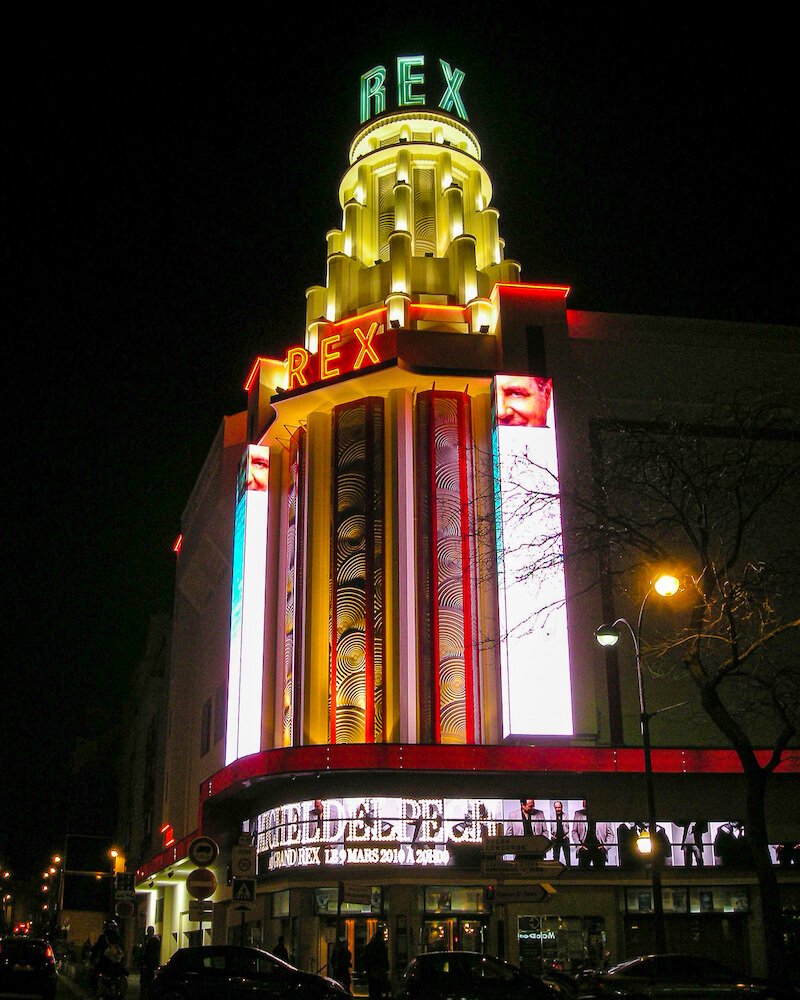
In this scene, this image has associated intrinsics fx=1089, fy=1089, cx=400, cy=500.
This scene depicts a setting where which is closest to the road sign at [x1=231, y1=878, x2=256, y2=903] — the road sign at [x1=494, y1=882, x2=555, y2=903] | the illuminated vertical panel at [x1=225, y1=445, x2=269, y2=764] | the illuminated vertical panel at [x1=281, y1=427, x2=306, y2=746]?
the road sign at [x1=494, y1=882, x2=555, y2=903]

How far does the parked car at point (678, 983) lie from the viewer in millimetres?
17938

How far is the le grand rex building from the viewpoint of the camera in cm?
2852

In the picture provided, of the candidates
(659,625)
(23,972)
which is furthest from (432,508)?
(23,972)

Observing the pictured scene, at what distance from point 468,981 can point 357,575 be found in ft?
57.3

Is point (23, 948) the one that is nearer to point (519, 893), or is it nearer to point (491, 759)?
point (519, 893)

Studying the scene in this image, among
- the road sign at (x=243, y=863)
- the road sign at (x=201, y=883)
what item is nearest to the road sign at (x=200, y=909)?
the road sign at (x=201, y=883)

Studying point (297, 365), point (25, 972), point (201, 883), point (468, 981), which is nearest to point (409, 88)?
point (297, 365)

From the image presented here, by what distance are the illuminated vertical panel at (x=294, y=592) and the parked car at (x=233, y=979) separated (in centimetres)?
1330

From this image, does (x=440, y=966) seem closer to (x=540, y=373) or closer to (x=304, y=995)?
(x=304, y=995)

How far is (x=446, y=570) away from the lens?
3356cm

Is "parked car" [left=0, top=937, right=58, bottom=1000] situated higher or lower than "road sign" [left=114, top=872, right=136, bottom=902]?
lower

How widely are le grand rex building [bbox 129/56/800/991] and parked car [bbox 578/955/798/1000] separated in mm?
5664

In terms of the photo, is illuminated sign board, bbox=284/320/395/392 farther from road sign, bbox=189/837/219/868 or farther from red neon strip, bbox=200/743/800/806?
road sign, bbox=189/837/219/868

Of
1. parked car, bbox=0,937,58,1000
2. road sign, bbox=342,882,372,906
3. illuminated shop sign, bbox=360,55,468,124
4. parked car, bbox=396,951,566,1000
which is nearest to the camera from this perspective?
parked car, bbox=396,951,566,1000
